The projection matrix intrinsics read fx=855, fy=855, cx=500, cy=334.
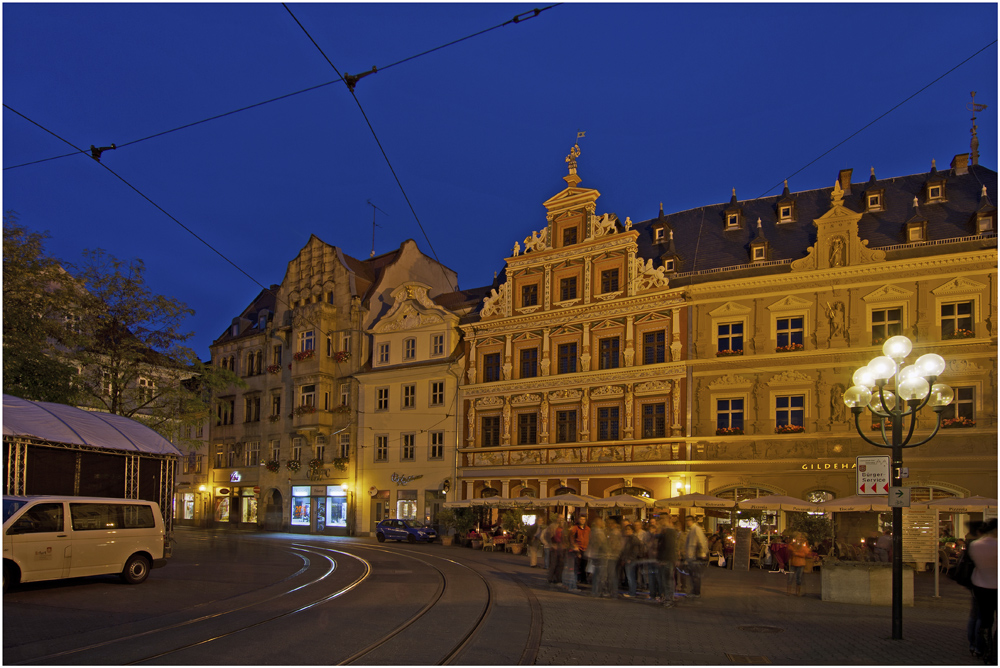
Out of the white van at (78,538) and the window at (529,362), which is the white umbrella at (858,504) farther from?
the white van at (78,538)

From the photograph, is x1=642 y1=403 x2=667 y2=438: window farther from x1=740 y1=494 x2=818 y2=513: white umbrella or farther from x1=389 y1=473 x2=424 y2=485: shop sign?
x1=389 y1=473 x2=424 y2=485: shop sign

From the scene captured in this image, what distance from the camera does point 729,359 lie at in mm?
35562

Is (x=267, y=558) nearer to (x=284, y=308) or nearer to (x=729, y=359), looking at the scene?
(x=729, y=359)

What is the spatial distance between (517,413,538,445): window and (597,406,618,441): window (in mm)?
3534

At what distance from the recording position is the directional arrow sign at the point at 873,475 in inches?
573

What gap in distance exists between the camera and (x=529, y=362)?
42.3 m

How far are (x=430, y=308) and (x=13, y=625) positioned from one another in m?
35.1

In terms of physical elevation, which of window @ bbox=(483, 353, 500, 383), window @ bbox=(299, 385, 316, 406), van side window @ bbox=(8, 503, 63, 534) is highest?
window @ bbox=(483, 353, 500, 383)

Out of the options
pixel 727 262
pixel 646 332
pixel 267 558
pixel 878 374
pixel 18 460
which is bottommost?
pixel 267 558

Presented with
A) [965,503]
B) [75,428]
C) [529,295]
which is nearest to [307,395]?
[529,295]

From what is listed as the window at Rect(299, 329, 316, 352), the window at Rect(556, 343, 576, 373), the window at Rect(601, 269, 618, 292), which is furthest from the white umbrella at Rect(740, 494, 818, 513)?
the window at Rect(299, 329, 316, 352)

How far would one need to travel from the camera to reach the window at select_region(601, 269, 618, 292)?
1577 inches

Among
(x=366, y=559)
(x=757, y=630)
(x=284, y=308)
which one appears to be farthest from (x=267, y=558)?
(x=284, y=308)

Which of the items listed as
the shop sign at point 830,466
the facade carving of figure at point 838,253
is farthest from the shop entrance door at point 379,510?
the facade carving of figure at point 838,253
